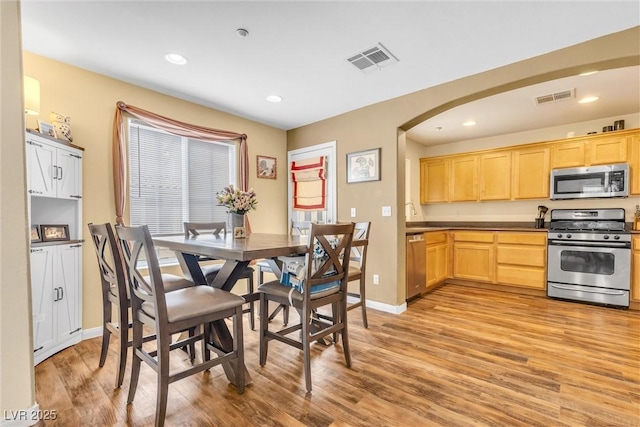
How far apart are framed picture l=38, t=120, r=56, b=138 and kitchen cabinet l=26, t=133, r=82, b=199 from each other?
11cm

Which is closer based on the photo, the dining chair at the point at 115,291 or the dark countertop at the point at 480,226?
the dining chair at the point at 115,291

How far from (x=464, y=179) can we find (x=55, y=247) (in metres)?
5.31

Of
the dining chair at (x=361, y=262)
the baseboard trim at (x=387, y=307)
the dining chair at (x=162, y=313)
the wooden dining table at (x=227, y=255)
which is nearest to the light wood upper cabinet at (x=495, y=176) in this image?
the baseboard trim at (x=387, y=307)

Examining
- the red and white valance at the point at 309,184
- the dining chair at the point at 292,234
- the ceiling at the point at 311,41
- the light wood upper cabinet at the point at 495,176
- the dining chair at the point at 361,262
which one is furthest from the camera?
the light wood upper cabinet at the point at 495,176

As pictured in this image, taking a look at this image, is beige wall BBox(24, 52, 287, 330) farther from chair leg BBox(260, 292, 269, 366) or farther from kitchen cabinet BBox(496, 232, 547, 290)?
kitchen cabinet BBox(496, 232, 547, 290)

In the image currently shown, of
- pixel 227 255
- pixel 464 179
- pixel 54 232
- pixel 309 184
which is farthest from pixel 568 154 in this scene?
pixel 54 232

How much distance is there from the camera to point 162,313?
1456 mm

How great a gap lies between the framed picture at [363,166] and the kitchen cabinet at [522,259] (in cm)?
230

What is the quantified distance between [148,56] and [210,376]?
2.58m

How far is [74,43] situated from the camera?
223 centimetres

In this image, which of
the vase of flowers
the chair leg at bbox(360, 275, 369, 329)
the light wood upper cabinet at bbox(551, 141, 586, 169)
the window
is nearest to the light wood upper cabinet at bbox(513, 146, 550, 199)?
the light wood upper cabinet at bbox(551, 141, 586, 169)

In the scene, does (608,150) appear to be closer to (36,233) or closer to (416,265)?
(416,265)

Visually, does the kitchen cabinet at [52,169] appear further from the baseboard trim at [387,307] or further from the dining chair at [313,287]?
the baseboard trim at [387,307]

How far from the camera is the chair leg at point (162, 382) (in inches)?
55.5
